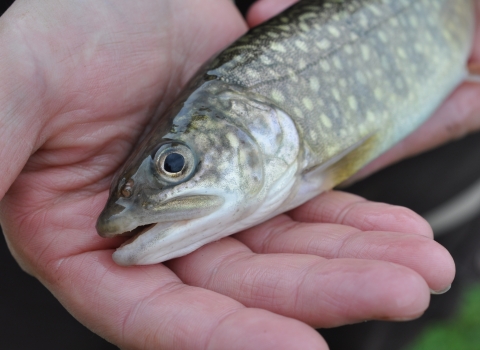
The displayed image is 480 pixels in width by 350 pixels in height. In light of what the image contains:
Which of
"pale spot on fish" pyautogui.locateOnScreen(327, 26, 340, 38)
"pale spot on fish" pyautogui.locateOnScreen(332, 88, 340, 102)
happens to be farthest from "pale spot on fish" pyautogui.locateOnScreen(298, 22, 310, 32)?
"pale spot on fish" pyautogui.locateOnScreen(332, 88, 340, 102)

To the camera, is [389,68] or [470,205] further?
[470,205]

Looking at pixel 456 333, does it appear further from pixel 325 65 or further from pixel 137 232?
pixel 137 232

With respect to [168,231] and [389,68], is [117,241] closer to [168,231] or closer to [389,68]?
[168,231]

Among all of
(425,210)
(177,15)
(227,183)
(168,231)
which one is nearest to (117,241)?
(168,231)

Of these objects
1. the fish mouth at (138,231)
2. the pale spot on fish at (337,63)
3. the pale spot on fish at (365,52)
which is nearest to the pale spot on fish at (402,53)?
the pale spot on fish at (365,52)

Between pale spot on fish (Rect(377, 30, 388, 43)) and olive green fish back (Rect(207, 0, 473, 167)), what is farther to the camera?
pale spot on fish (Rect(377, 30, 388, 43))

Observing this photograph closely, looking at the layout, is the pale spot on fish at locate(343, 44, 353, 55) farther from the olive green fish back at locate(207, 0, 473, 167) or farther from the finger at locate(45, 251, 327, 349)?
the finger at locate(45, 251, 327, 349)

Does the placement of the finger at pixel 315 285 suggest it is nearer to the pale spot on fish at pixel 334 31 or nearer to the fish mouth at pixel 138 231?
the fish mouth at pixel 138 231
